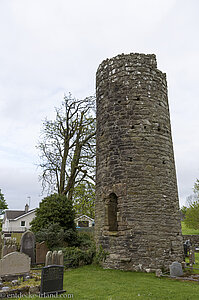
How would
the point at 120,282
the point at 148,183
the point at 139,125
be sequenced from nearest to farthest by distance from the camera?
the point at 120,282 < the point at 148,183 < the point at 139,125

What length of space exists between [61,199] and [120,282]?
7814mm

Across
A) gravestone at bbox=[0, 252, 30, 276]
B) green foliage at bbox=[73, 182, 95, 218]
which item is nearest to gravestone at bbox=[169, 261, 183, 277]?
gravestone at bbox=[0, 252, 30, 276]

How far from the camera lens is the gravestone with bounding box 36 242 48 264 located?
11199mm

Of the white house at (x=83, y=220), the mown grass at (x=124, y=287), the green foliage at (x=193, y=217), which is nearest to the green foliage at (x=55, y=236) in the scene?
the mown grass at (x=124, y=287)

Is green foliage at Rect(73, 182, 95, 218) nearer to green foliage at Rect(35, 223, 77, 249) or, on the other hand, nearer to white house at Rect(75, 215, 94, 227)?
green foliage at Rect(35, 223, 77, 249)

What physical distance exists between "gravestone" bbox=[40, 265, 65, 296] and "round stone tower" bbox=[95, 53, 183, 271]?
343cm

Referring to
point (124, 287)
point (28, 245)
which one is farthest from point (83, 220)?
point (124, 287)

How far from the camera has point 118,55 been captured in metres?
12.0

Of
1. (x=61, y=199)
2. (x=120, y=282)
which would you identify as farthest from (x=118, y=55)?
(x=120, y=282)

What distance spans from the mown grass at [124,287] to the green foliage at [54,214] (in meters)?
4.68

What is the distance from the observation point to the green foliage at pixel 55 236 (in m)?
12.2

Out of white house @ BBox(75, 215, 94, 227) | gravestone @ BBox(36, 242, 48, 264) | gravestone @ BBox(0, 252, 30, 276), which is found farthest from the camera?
white house @ BBox(75, 215, 94, 227)

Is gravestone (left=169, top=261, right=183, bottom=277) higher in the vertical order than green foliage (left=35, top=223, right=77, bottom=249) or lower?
lower

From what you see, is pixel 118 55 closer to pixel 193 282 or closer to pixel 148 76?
pixel 148 76
